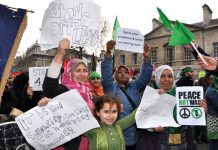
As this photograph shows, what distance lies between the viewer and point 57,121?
10.6 feet

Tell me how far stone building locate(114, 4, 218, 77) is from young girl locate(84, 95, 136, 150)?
33.1 meters

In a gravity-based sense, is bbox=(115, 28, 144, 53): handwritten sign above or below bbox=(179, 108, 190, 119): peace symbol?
above

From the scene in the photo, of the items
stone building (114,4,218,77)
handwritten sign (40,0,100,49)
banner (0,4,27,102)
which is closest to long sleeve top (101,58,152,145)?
handwritten sign (40,0,100,49)

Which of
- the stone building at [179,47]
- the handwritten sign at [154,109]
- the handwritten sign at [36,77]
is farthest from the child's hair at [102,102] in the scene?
the stone building at [179,47]

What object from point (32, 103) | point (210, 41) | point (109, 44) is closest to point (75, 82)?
point (109, 44)

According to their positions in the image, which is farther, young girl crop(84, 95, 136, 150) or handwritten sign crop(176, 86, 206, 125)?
handwritten sign crop(176, 86, 206, 125)

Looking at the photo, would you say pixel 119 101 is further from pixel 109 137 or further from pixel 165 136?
pixel 165 136

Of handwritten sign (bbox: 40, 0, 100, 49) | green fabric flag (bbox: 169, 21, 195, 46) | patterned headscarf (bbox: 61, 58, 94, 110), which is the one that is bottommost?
patterned headscarf (bbox: 61, 58, 94, 110)

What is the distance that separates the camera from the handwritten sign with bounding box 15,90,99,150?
10.4 feet

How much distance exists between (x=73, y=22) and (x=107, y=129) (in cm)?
166

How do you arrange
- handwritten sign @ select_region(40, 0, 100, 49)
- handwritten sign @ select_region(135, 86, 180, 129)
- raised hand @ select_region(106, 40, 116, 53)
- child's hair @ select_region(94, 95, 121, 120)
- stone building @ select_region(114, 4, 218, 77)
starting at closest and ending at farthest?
1. child's hair @ select_region(94, 95, 121, 120)
2. handwritten sign @ select_region(135, 86, 180, 129)
3. raised hand @ select_region(106, 40, 116, 53)
4. handwritten sign @ select_region(40, 0, 100, 49)
5. stone building @ select_region(114, 4, 218, 77)

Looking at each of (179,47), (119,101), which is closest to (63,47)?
(119,101)

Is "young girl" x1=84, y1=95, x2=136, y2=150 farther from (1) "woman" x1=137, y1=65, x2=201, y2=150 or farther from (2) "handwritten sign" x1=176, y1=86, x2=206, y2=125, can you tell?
(2) "handwritten sign" x1=176, y1=86, x2=206, y2=125

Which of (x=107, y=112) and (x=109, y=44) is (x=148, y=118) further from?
(x=109, y=44)
